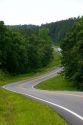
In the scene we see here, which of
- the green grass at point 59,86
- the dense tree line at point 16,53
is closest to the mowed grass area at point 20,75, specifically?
the dense tree line at point 16,53

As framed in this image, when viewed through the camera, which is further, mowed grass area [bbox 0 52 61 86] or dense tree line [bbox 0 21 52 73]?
dense tree line [bbox 0 21 52 73]

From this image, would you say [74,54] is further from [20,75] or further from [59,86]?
[20,75]

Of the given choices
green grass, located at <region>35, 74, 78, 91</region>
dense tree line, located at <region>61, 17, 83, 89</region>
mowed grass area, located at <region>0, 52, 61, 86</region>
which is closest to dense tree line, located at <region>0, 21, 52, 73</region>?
mowed grass area, located at <region>0, 52, 61, 86</region>

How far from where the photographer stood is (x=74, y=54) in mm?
65375

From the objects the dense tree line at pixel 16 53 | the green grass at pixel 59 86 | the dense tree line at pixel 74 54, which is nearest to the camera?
the dense tree line at pixel 74 54

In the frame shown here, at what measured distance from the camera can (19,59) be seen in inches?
4112

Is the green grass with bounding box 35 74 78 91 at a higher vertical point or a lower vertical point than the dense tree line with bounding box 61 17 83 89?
lower

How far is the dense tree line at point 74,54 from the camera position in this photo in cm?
6019

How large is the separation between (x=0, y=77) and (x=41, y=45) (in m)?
47.7

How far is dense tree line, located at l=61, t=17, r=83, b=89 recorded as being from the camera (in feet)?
197

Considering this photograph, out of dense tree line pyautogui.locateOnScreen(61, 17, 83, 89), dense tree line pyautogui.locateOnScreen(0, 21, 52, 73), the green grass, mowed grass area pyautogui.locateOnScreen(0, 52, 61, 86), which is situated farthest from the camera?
dense tree line pyautogui.locateOnScreen(0, 21, 52, 73)

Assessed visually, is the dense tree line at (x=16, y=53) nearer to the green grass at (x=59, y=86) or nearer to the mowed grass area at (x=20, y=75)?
the mowed grass area at (x=20, y=75)

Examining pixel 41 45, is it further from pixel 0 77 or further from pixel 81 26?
pixel 81 26

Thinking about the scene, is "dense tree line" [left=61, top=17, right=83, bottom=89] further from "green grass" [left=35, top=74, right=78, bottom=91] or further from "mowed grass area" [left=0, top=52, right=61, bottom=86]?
"mowed grass area" [left=0, top=52, right=61, bottom=86]
